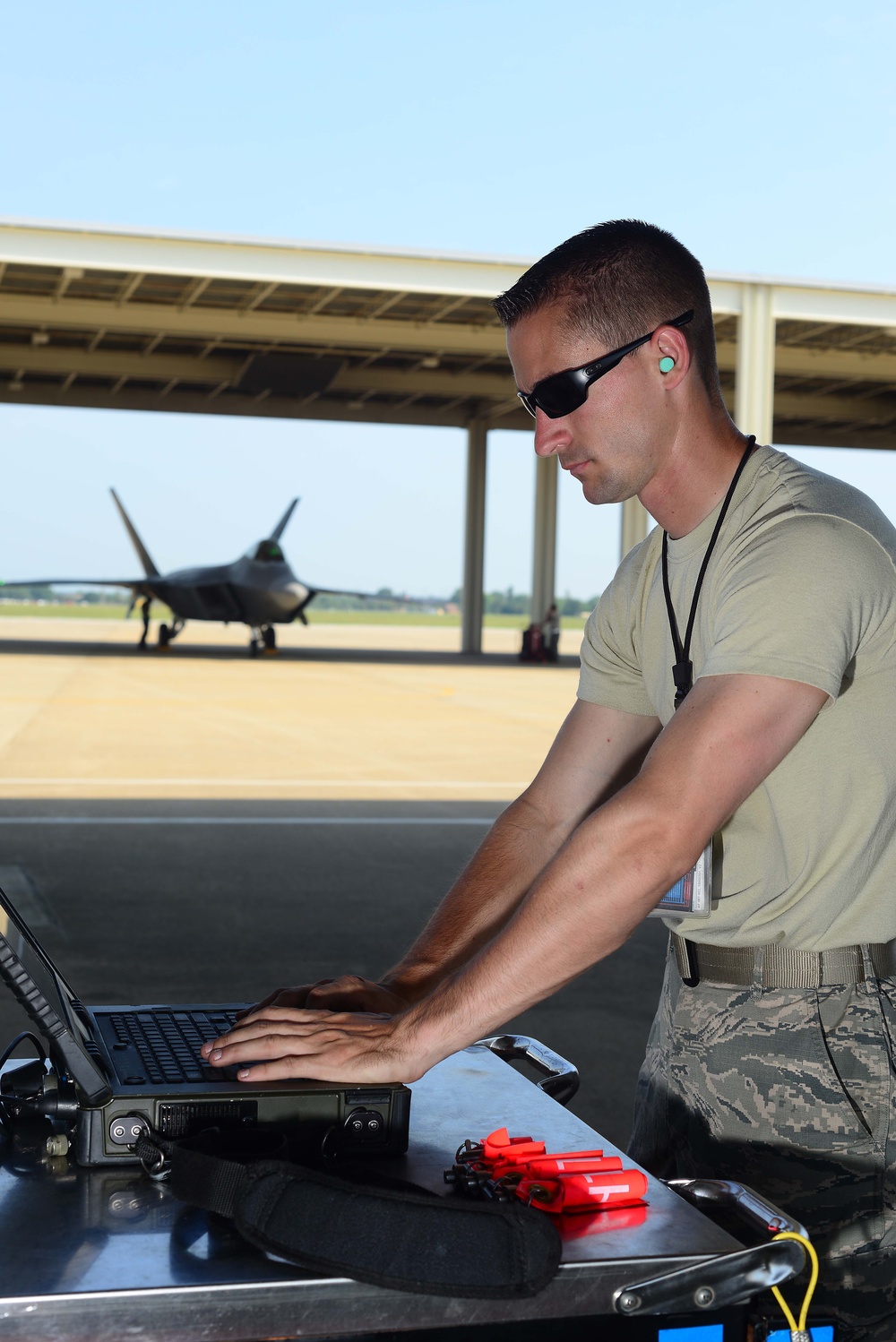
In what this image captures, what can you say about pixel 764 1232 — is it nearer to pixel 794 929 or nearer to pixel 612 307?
pixel 794 929

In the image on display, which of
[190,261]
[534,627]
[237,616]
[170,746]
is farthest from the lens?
A: [534,627]

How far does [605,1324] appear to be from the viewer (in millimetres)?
1283

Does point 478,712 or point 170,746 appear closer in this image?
point 170,746

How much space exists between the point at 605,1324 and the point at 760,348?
59.4 ft

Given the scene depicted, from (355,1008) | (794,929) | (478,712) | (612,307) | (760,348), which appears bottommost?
(478,712)

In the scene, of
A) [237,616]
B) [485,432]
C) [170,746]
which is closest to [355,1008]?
[170,746]

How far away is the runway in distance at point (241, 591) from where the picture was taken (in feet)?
104

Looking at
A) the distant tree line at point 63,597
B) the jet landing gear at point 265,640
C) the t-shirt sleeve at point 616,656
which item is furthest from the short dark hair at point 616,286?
the distant tree line at point 63,597

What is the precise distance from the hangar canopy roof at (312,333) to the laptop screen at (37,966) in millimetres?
16278

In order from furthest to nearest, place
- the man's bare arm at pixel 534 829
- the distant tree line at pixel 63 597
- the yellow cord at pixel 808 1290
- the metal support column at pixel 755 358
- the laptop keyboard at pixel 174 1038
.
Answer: the distant tree line at pixel 63 597
the metal support column at pixel 755 358
the man's bare arm at pixel 534 829
the laptop keyboard at pixel 174 1038
the yellow cord at pixel 808 1290

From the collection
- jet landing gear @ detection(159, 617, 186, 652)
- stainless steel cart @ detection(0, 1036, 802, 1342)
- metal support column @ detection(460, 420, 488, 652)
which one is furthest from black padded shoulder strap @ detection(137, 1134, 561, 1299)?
metal support column @ detection(460, 420, 488, 652)

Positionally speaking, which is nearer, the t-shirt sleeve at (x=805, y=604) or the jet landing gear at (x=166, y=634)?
the t-shirt sleeve at (x=805, y=604)

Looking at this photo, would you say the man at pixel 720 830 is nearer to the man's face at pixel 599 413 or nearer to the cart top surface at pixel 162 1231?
the man's face at pixel 599 413

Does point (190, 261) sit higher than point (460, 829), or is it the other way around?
point (190, 261)
